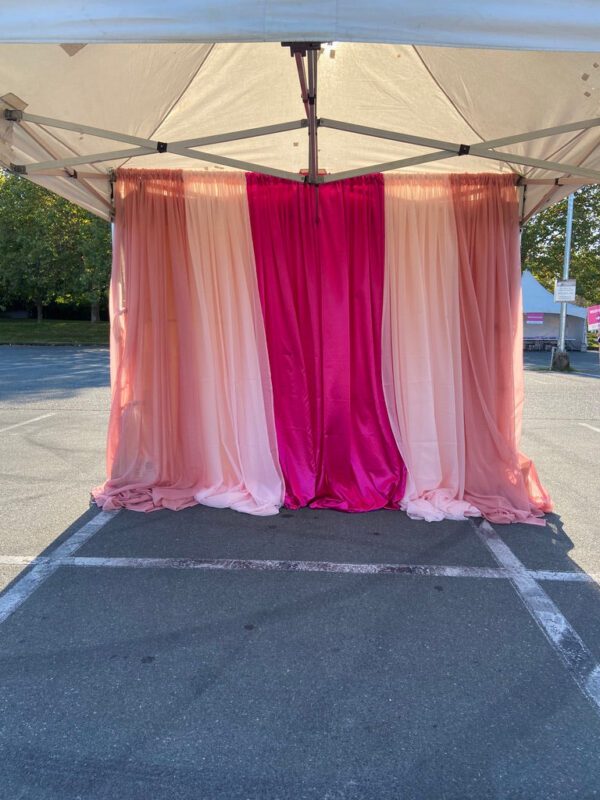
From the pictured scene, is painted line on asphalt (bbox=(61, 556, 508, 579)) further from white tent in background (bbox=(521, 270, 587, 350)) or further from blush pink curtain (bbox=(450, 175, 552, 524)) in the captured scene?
white tent in background (bbox=(521, 270, 587, 350))

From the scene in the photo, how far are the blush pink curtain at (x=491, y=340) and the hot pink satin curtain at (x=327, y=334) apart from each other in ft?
2.26

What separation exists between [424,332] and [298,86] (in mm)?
2122

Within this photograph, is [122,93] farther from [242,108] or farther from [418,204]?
[418,204]

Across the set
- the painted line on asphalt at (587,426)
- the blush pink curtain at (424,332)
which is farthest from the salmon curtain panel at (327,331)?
the painted line on asphalt at (587,426)

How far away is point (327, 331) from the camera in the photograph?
15.3 feet

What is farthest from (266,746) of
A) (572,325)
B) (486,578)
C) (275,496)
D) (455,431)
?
(572,325)


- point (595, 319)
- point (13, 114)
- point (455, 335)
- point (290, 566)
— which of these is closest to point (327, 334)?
point (455, 335)

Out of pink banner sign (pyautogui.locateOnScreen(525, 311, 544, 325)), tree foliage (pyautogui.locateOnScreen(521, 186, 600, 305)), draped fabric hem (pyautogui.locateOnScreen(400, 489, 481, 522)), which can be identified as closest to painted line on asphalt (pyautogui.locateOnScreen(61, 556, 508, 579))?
draped fabric hem (pyautogui.locateOnScreen(400, 489, 481, 522))

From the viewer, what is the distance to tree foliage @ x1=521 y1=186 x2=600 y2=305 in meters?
27.8

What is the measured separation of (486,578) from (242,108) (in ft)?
12.0

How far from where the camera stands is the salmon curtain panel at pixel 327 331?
4.63 m

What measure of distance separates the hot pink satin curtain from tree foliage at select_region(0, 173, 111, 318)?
24058mm

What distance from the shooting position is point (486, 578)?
3373 mm

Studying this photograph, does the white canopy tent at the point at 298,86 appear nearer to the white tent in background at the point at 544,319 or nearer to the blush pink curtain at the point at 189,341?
the blush pink curtain at the point at 189,341
